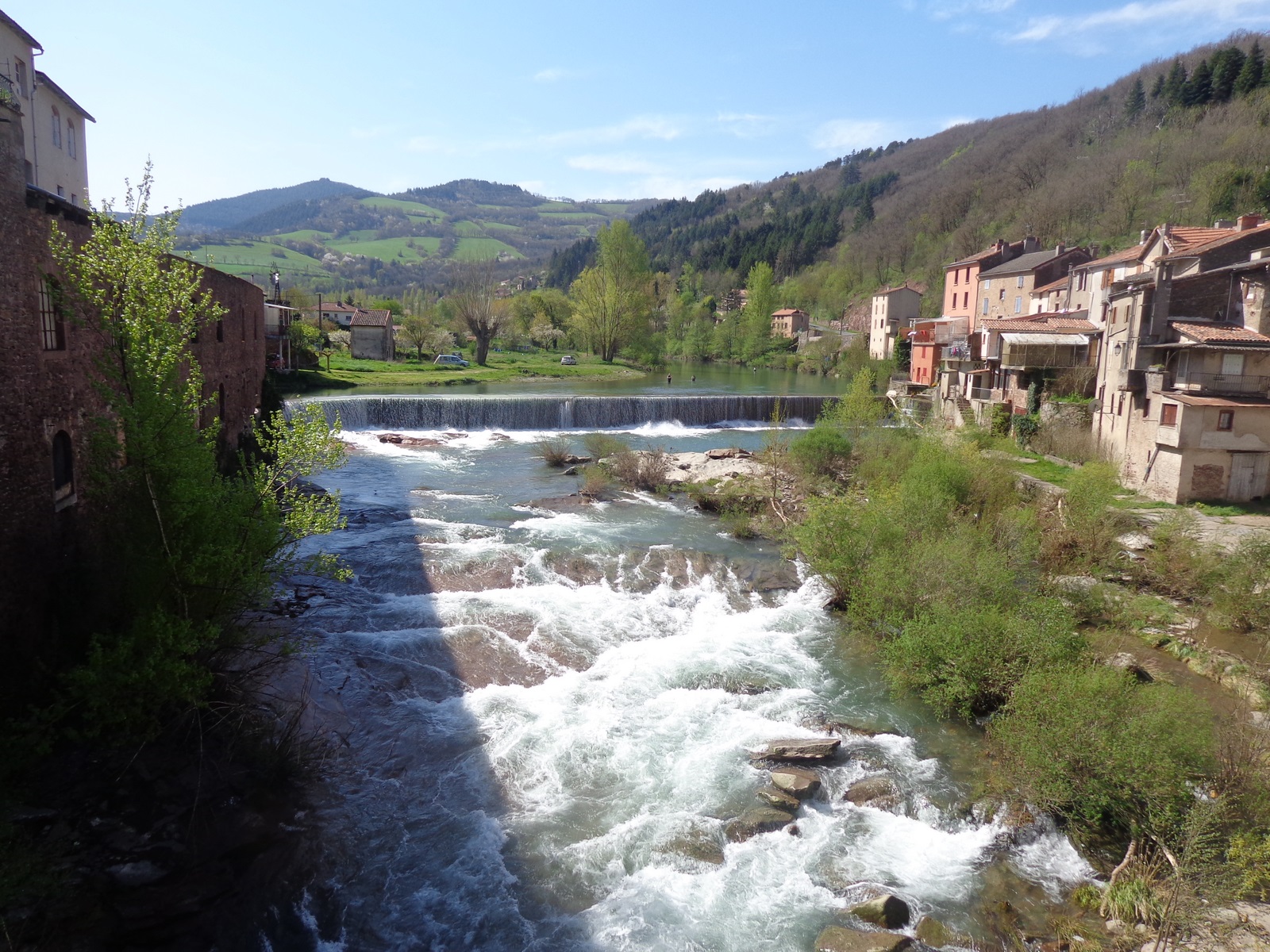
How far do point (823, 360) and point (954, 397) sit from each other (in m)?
34.1

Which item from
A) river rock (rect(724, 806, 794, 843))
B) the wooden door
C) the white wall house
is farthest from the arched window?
the wooden door

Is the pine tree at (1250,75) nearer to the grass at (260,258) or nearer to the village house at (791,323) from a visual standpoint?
the village house at (791,323)

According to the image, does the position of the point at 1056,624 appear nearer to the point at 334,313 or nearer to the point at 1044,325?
the point at 1044,325

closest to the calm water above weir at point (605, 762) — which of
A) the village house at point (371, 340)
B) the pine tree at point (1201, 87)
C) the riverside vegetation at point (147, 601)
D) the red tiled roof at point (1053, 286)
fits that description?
the riverside vegetation at point (147, 601)

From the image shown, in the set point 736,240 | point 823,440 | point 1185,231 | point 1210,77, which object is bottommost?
point 823,440

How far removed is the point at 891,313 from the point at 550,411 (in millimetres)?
37028

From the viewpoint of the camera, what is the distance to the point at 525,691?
11.1 m

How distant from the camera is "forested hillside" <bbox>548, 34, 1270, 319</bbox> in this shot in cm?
5544

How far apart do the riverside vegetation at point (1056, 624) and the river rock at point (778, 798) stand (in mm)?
2290

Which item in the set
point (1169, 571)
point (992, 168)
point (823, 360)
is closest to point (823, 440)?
point (1169, 571)

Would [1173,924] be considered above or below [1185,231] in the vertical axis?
below

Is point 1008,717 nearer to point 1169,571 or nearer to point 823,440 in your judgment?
point 1169,571

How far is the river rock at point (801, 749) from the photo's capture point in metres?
9.70

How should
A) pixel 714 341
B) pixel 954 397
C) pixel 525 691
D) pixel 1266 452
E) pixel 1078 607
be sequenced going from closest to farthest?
pixel 525 691
pixel 1078 607
pixel 1266 452
pixel 954 397
pixel 714 341
